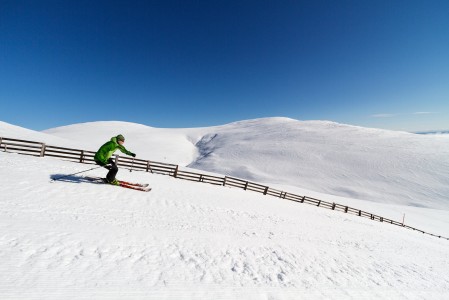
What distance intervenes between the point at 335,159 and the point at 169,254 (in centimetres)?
6570

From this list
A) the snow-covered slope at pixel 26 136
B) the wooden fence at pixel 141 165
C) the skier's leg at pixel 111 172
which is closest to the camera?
the skier's leg at pixel 111 172

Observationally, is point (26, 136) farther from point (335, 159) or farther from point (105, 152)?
point (335, 159)

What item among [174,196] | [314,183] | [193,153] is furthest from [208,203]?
[193,153]

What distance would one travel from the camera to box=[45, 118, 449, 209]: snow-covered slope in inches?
1882

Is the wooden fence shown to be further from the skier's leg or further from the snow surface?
the skier's leg

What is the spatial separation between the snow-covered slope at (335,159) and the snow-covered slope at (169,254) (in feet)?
Answer: 134

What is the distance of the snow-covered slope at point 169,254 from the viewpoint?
479 centimetres

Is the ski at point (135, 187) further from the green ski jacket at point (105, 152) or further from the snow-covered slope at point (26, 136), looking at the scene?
the snow-covered slope at point (26, 136)

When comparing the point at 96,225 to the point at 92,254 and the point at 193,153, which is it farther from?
the point at 193,153

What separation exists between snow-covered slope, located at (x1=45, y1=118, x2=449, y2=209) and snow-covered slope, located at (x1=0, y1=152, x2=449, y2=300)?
40.9 metres

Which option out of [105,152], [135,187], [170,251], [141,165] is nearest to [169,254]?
[170,251]

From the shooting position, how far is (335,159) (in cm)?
6350

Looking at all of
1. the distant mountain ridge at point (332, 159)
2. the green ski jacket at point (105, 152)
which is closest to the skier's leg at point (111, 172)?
the green ski jacket at point (105, 152)

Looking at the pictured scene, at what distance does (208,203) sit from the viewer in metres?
13.0
